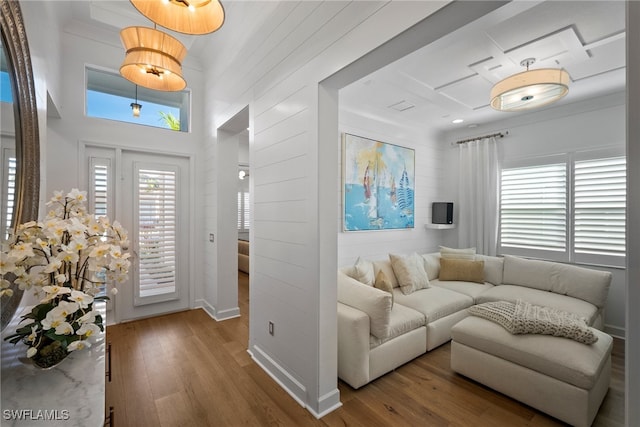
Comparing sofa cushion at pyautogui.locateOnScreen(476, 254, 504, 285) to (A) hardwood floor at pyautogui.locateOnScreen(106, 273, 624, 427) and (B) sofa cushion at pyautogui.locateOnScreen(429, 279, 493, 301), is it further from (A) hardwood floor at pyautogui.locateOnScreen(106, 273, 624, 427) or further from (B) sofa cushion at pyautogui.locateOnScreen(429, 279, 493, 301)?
(A) hardwood floor at pyautogui.locateOnScreen(106, 273, 624, 427)

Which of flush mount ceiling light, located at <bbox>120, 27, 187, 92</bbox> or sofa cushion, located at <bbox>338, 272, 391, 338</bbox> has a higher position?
flush mount ceiling light, located at <bbox>120, 27, 187, 92</bbox>

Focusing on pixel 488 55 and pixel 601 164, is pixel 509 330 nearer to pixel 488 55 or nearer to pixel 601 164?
pixel 488 55

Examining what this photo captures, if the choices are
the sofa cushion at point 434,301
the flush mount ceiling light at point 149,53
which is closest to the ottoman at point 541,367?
the sofa cushion at point 434,301

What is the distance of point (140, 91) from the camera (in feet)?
11.5

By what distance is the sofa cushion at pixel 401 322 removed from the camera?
91.8 inches

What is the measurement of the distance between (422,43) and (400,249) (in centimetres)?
338

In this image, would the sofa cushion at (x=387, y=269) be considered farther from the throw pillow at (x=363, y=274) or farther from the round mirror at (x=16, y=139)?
the round mirror at (x=16, y=139)

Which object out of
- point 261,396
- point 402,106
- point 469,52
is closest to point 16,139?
point 261,396

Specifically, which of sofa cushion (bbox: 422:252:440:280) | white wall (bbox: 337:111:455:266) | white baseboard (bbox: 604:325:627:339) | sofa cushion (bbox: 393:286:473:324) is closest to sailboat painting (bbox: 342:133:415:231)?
white wall (bbox: 337:111:455:266)

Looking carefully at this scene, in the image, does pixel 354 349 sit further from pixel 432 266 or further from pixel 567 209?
pixel 567 209

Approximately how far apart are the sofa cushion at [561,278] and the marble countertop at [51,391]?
436 centimetres

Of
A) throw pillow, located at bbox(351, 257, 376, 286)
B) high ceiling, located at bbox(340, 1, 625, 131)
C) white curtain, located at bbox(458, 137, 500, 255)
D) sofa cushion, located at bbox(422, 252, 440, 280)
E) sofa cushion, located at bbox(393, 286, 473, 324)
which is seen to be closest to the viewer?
high ceiling, located at bbox(340, 1, 625, 131)

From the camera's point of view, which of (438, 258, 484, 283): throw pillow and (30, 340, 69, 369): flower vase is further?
(438, 258, 484, 283): throw pillow

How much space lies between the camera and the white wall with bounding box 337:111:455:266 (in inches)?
148
